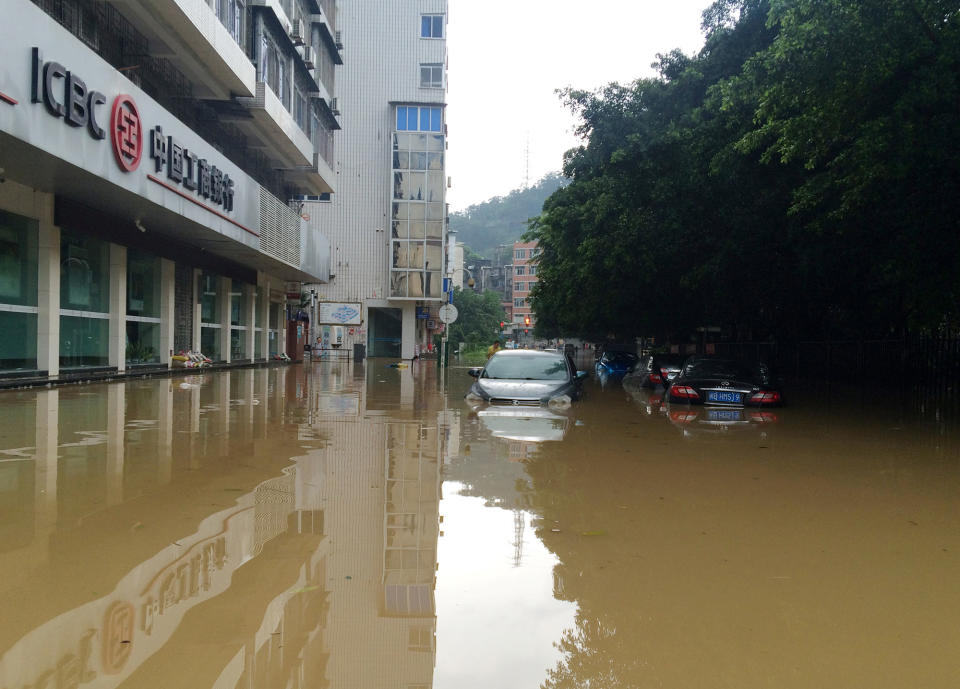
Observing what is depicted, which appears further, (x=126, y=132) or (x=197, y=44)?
(x=197, y=44)

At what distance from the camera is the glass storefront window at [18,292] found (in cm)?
1548

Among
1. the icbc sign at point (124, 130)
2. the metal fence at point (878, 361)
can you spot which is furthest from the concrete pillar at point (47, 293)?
the metal fence at point (878, 361)

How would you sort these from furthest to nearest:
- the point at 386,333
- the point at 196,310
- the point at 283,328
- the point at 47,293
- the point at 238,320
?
1. the point at 386,333
2. the point at 283,328
3. the point at 238,320
4. the point at 196,310
5. the point at 47,293

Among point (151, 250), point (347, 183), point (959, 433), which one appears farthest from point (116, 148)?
point (347, 183)

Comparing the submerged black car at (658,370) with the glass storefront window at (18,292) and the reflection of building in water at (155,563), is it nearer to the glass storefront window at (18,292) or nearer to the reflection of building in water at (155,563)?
the glass storefront window at (18,292)

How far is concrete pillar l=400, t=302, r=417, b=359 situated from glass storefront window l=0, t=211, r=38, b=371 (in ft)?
126

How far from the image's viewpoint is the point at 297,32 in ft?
93.2

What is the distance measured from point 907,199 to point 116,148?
1399cm

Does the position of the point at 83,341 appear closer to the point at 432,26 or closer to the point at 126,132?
the point at 126,132

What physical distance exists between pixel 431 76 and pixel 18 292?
4308cm

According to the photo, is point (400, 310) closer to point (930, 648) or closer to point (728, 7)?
point (728, 7)

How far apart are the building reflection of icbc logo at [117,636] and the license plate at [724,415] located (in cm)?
1103

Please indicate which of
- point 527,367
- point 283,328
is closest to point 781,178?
point 527,367

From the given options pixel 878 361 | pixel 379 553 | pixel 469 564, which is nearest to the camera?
pixel 469 564
